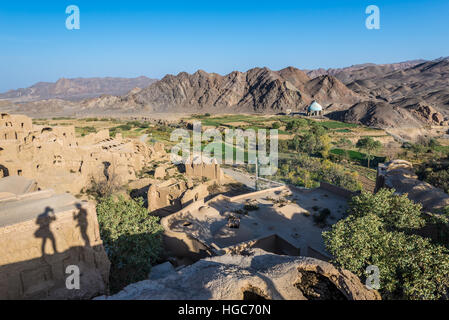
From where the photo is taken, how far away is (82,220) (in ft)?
26.1

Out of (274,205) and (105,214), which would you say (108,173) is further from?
(274,205)

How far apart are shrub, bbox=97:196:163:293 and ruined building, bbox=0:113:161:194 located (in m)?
7.15

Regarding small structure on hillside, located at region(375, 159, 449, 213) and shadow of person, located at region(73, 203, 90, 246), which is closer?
shadow of person, located at region(73, 203, 90, 246)

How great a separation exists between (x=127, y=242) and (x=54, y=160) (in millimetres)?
12025

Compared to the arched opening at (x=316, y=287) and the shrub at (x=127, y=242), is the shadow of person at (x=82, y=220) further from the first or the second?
the arched opening at (x=316, y=287)

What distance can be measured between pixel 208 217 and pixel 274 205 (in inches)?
202

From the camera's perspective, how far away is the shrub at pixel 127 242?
10508 millimetres

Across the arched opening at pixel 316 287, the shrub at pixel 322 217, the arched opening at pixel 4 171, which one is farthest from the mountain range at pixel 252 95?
the arched opening at pixel 316 287

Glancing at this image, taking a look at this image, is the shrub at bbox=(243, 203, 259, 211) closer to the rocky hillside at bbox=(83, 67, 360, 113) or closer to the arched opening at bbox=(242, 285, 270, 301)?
the arched opening at bbox=(242, 285, 270, 301)

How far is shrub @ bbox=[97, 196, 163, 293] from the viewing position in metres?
10.5

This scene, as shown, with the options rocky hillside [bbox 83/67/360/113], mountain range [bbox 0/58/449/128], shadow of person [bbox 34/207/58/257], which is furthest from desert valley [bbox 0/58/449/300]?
rocky hillside [bbox 83/67/360/113]

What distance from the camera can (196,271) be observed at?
7.82 meters

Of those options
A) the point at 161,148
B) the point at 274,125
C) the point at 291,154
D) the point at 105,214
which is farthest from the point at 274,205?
the point at 274,125

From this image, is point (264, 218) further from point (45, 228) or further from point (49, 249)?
point (45, 228)
